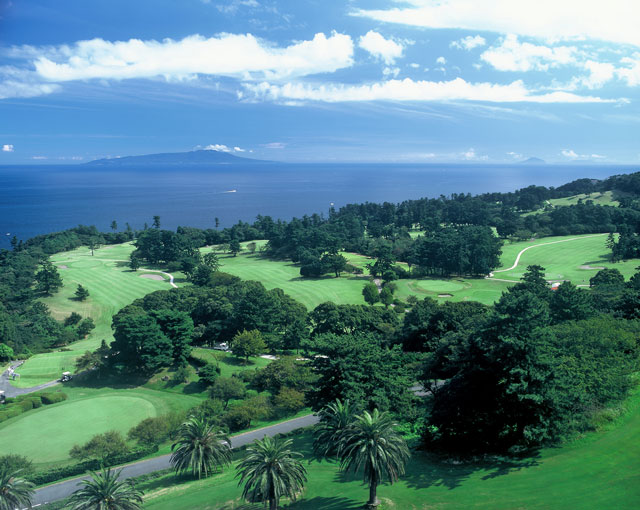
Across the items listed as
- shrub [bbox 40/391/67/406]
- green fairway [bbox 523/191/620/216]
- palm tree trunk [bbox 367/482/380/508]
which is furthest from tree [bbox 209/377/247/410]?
green fairway [bbox 523/191/620/216]

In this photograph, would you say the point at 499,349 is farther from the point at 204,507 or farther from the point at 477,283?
the point at 477,283

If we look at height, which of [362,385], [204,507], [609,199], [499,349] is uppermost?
[609,199]

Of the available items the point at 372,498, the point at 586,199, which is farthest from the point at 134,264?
the point at 586,199

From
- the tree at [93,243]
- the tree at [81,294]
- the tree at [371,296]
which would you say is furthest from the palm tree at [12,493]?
the tree at [93,243]

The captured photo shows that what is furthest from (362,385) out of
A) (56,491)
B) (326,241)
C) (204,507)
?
(326,241)

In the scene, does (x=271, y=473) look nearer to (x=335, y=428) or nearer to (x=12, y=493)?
(x=335, y=428)

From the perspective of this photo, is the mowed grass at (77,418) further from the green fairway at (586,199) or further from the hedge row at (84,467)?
the green fairway at (586,199)
